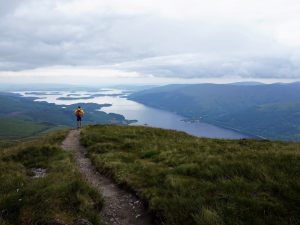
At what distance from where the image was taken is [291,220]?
30.3 feet

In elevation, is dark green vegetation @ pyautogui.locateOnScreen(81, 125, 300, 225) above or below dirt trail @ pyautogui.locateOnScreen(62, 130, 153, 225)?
above

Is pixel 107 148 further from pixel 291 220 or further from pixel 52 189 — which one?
pixel 291 220

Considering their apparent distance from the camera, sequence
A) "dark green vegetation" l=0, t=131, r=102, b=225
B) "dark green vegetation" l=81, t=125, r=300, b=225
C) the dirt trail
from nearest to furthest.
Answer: "dark green vegetation" l=81, t=125, r=300, b=225 → "dark green vegetation" l=0, t=131, r=102, b=225 → the dirt trail

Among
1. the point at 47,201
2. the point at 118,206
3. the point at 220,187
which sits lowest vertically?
the point at 118,206

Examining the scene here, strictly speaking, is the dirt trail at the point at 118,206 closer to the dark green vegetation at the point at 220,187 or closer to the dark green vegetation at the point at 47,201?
the dark green vegetation at the point at 220,187

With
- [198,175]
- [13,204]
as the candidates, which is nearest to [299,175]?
[198,175]

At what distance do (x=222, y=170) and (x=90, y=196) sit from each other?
18.1ft

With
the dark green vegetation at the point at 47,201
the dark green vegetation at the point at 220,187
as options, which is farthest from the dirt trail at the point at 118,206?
the dark green vegetation at the point at 47,201

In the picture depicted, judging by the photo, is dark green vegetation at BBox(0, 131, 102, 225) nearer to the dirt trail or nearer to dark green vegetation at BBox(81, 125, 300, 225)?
the dirt trail

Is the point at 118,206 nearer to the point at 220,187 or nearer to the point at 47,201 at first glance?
the point at 47,201

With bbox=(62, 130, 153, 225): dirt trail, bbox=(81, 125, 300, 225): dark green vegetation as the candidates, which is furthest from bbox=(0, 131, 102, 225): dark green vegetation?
bbox=(81, 125, 300, 225): dark green vegetation

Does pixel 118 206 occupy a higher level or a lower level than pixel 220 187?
lower

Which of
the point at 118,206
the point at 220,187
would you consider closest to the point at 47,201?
the point at 118,206

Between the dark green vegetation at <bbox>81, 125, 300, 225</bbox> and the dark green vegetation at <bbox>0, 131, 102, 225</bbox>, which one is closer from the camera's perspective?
the dark green vegetation at <bbox>81, 125, 300, 225</bbox>
